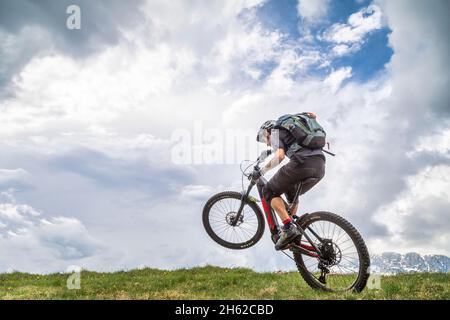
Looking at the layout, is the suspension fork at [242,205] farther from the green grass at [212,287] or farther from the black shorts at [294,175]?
the green grass at [212,287]

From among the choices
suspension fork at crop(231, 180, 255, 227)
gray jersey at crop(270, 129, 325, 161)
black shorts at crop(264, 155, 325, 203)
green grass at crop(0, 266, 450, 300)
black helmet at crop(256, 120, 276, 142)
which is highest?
black helmet at crop(256, 120, 276, 142)

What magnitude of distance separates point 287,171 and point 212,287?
4.56 m

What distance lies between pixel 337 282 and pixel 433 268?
286 inches

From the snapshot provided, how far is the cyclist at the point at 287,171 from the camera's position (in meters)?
8.86

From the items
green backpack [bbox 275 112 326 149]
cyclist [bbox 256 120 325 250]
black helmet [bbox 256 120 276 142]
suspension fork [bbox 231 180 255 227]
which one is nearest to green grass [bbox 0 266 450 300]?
cyclist [bbox 256 120 325 250]

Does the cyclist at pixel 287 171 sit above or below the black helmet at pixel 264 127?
below

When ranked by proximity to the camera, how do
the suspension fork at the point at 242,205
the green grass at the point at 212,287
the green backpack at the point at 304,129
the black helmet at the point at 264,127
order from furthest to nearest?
the suspension fork at the point at 242,205 → the black helmet at the point at 264,127 → the green grass at the point at 212,287 → the green backpack at the point at 304,129

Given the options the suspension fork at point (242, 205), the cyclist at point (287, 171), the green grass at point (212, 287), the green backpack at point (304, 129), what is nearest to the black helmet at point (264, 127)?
the cyclist at point (287, 171)

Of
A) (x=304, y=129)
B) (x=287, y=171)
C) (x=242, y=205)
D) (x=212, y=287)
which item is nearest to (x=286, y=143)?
(x=304, y=129)

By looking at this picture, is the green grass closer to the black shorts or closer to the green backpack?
the black shorts

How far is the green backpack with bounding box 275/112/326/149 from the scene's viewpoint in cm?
Result: 883

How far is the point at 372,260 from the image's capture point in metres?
8.74
